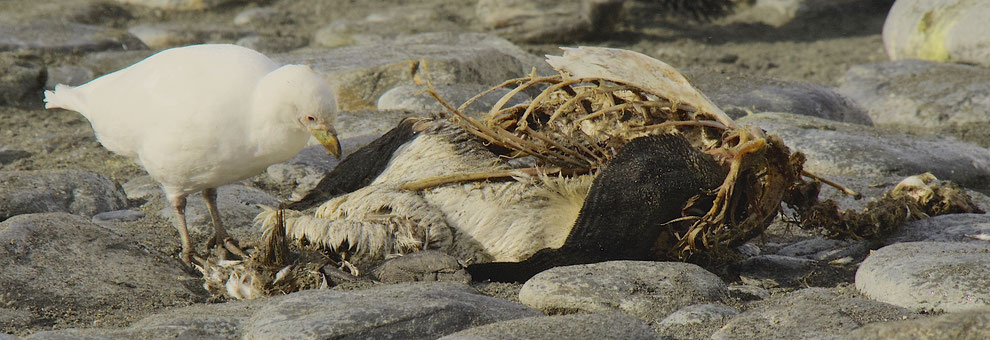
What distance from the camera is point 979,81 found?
7133 millimetres

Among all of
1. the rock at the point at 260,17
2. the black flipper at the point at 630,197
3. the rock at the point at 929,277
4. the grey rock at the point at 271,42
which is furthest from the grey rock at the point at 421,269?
the rock at the point at 260,17

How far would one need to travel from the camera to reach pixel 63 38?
337 inches

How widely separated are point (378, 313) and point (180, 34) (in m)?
7.61

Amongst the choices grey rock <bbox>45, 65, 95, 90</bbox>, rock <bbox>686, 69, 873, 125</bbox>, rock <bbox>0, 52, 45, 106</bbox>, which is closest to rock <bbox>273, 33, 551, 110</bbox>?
rock <bbox>686, 69, 873, 125</bbox>

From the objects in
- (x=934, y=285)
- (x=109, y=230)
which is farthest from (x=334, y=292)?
(x=934, y=285)

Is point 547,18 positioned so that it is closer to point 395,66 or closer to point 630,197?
point 395,66

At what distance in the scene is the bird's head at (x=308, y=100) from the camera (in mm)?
3590

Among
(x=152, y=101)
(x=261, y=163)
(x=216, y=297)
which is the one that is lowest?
(x=216, y=297)

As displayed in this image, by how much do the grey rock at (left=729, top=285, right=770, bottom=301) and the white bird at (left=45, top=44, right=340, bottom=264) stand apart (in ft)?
5.20

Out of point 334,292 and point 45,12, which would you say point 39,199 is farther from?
point 45,12

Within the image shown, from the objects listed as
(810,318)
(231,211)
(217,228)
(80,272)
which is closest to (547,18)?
(231,211)

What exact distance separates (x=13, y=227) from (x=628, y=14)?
322 inches

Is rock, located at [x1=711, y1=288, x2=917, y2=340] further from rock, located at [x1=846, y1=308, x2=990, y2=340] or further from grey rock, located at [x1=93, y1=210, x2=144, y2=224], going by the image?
grey rock, located at [x1=93, y1=210, x2=144, y2=224]

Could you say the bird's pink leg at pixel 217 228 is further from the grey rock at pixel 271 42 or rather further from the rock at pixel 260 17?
the rock at pixel 260 17
